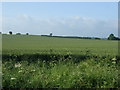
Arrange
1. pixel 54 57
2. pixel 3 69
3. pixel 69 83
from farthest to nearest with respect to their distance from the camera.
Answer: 1. pixel 54 57
2. pixel 3 69
3. pixel 69 83

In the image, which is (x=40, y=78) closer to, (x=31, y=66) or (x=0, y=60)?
(x=31, y=66)

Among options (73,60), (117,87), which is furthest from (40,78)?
(73,60)

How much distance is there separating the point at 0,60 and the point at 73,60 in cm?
268

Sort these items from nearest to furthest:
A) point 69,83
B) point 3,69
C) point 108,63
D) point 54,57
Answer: point 69,83, point 3,69, point 108,63, point 54,57

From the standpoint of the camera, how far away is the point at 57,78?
27.1 ft

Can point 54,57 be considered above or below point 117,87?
above

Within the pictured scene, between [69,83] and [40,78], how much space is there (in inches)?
33.2

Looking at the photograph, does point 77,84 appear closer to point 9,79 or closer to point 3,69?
point 9,79

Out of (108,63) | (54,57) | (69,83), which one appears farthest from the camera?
(54,57)

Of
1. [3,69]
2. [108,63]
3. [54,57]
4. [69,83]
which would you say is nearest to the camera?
[69,83]

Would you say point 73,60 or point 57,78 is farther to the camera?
point 73,60

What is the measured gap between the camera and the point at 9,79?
827 cm

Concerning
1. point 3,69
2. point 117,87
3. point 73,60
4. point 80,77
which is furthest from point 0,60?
point 117,87

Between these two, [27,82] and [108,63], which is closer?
[27,82]
